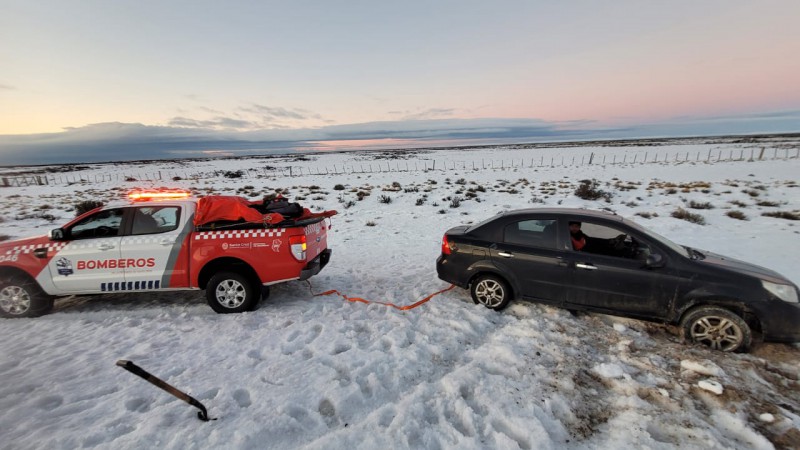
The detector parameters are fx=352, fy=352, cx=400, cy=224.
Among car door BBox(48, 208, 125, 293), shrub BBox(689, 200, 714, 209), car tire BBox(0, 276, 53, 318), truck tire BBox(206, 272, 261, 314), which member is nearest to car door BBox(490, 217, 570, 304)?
truck tire BBox(206, 272, 261, 314)

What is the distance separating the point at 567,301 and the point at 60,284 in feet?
24.7

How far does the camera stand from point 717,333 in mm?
4273

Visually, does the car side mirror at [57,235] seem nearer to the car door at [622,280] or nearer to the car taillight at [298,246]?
the car taillight at [298,246]

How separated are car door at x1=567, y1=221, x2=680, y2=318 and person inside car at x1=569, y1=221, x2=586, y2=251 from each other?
140 mm

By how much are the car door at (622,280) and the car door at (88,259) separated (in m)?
6.73

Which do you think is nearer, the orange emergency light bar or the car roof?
the car roof

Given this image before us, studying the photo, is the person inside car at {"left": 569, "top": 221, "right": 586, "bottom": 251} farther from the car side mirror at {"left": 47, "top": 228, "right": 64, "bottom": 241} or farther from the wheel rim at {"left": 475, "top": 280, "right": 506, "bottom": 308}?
the car side mirror at {"left": 47, "top": 228, "right": 64, "bottom": 241}

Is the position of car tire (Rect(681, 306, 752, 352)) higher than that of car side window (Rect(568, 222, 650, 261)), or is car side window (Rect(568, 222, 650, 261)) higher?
car side window (Rect(568, 222, 650, 261))

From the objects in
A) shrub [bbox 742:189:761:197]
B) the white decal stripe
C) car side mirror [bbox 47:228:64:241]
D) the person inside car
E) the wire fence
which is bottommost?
the wire fence

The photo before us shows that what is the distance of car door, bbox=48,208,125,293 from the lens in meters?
5.27

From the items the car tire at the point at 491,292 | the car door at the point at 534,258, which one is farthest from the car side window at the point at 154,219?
the car door at the point at 534,258

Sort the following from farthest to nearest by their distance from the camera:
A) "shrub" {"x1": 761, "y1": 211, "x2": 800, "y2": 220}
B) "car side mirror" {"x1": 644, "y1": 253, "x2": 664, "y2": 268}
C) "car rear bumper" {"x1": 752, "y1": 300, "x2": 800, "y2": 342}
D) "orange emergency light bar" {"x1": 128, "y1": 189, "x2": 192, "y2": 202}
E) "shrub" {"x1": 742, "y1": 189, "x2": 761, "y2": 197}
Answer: "shrub" {"x1": 742, "y1": 189, "x2": 761, "y2": 197}
"shrub" {"x1": 761, "y1": 211, "x2": 800, "y2": 220}
"orange emergency light bar" {"x1": 128, "y1": 189, "x2": 192, "y2": 202}
"car side mirror" {"x1": 644, "y1": 253, "x2": 664, "y2": 268}
"car rear bumper" {"x1": 752, "y1": 300, "x2": 800, "y2": 342}

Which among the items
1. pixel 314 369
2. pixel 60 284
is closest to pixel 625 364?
pixel 314 369

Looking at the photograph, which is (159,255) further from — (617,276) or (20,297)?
(617,276)
